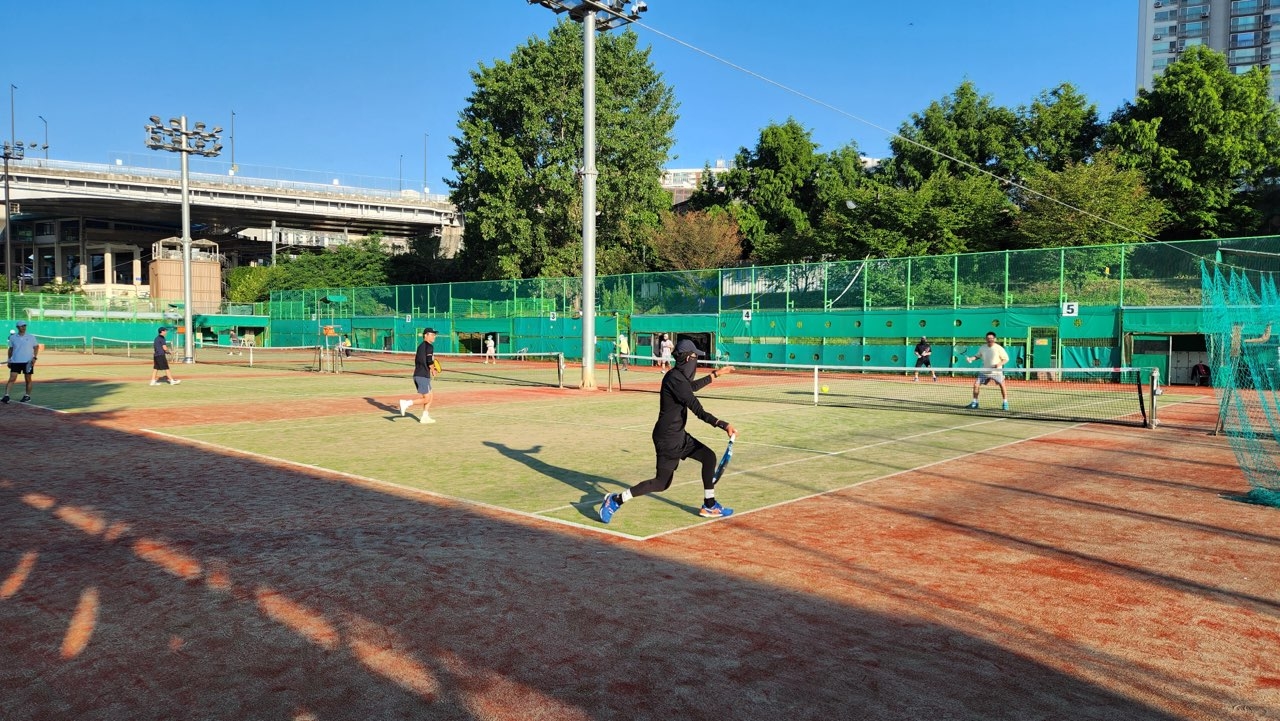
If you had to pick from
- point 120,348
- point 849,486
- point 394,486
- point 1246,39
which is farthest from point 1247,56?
point 394,486

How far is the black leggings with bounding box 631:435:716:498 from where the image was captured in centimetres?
834

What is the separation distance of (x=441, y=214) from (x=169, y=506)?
91538 millimetres

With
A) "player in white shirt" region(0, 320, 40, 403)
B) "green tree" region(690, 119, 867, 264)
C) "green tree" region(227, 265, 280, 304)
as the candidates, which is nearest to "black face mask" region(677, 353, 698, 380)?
"player in white shirt" region(0, 320, 40, 403)

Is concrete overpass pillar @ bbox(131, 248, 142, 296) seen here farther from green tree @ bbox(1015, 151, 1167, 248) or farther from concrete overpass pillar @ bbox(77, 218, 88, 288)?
green tree @ bbox(1015, 151, 1167, 248)

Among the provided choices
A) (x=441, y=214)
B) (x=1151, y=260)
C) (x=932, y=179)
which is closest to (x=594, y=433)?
(x=1151, y=260)

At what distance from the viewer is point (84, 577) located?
21.2ft

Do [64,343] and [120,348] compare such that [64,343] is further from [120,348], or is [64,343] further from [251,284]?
[251,284]

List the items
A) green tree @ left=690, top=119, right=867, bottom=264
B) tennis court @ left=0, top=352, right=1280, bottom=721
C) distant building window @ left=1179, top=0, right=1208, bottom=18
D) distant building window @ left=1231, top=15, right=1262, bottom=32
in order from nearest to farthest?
tennis court @ left=0, top=352, right=1280, bottom=721 → green tree @ left=690, top=119, right=867, bottom=264 → distant building window @ left=1231, top=15, right=1262, bottom=32 → distant building window @ left=1179, top=0, right=1208, bottom=18

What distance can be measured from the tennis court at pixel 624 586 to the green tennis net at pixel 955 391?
595 centimetres

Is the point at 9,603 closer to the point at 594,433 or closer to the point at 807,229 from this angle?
the point at 594,433

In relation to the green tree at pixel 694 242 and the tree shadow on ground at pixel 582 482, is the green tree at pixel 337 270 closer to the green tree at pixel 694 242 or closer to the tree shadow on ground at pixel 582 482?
the green tree at pixel 694 242

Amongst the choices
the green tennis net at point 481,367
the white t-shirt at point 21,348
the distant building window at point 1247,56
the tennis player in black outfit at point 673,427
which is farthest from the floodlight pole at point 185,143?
the distant building window at point 1247,56

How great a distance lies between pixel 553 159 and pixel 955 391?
3503 centimetres

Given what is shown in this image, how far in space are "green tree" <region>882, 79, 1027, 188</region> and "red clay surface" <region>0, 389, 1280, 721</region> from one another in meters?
46.2
